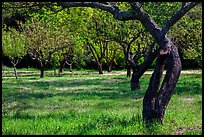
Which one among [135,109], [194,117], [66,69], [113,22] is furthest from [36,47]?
[194,117]

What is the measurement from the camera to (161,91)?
1041 centimetres

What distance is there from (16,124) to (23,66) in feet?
204

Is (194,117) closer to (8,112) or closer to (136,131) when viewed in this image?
(136,131)

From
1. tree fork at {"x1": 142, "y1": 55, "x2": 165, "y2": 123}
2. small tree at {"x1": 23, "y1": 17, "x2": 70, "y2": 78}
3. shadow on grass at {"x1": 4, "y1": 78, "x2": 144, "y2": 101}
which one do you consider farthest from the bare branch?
small tree at {"x1": 23, "y1": 17, "x2": 70, "y2": 78}

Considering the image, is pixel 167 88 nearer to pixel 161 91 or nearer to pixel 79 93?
pixel 161 91

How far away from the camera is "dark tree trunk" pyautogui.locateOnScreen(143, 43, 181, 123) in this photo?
10336 millimetres

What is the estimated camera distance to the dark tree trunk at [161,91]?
10336mm

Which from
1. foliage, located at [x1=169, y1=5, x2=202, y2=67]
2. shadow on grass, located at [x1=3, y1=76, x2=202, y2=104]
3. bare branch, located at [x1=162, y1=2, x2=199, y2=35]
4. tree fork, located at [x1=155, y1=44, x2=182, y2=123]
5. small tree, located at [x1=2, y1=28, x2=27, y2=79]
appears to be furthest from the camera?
small tree, located at [x1=2, y1=28, x2=27, y2=79]

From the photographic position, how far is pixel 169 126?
393 inches

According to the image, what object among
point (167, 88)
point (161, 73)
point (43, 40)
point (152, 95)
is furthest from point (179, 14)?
point (43, 40)

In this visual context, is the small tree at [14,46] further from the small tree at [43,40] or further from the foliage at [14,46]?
the small tree at [43,40]

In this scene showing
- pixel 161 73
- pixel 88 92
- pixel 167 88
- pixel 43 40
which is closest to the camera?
pixel 167 88

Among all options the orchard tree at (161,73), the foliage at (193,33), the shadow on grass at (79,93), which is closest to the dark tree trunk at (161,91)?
the orchard tree at (161,73)

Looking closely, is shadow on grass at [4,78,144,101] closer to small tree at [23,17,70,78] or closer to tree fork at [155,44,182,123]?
tree fork at [155,44,182,123]
